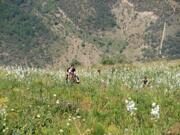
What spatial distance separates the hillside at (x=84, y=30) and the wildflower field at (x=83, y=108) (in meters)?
92.1

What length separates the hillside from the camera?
383 feet

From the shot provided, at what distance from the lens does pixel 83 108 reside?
35.7 feet

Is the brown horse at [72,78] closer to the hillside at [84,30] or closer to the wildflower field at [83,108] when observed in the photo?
the wildflower field at [83,108]

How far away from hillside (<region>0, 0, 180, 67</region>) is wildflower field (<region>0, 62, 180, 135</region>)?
92077 millimetres

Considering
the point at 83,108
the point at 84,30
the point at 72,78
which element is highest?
the point at 72,78

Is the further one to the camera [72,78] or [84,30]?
[84,30]

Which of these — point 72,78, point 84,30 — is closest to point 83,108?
point 72,78

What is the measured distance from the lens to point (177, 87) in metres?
A: 14.3

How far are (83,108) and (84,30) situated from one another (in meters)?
128

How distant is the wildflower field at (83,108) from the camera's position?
8.88 metres

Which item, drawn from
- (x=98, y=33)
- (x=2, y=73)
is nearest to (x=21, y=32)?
(x=98, y=33)

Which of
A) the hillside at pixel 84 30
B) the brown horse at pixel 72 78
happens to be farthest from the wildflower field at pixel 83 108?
the hillside at pixel 84 30

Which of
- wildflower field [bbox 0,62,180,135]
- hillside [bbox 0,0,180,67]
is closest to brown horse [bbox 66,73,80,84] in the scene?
wildflower field [bbox 0,62,180,135]

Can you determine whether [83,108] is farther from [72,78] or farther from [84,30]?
[84,30]
